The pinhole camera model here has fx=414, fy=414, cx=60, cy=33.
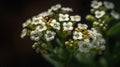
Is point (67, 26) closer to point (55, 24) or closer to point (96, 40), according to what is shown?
point (55, 24)

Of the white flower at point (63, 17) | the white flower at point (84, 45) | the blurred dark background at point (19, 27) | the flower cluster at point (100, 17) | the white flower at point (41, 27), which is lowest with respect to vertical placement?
the white flower at point (84, 45)

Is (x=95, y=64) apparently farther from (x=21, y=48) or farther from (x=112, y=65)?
(x=21, y=48)

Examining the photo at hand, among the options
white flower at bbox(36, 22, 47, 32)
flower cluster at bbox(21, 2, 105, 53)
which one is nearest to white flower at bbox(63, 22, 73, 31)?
flower cluster at bbox(21, 2, 105, 53)

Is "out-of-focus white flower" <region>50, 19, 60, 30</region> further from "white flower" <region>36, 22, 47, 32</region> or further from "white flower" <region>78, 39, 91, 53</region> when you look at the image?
"white flower" <region>78, 39, 91, 53</region>

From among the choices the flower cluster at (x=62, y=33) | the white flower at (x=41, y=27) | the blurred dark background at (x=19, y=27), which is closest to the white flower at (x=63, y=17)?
the flower cluster at (x=62, y=33)

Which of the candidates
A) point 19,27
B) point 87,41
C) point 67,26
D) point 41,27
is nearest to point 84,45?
point 87,41

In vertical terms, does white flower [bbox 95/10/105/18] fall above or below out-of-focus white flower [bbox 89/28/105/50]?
above

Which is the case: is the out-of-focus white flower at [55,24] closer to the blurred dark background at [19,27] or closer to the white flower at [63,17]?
the white flower at [63,17]
